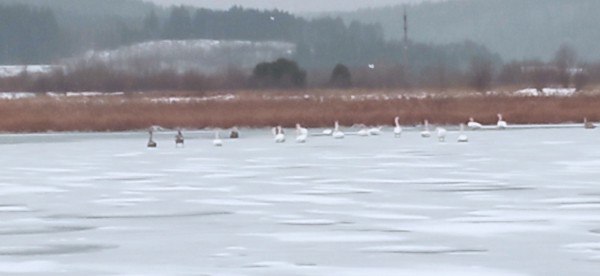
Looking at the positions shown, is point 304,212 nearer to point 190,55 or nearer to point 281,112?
point 281,112

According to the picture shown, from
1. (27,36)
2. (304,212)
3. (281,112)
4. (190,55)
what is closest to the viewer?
(304,212)

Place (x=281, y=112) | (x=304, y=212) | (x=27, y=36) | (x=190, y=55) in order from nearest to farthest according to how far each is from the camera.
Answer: (x=304, y=212), (x=281, y=112), (x=190, y=55), (x=27, y=36)

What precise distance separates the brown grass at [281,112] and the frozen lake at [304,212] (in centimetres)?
973

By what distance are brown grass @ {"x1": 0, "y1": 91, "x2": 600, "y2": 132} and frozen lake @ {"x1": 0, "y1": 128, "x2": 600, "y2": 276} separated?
9.73 meters

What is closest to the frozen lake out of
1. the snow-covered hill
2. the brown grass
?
the brown grass

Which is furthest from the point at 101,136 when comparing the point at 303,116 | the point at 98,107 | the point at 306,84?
the point at 306,84

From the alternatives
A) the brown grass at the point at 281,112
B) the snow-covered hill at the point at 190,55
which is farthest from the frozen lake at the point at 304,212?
the snow-covered hill at the point at 190,55

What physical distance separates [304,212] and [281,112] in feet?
66.1

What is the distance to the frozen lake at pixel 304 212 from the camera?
7.85 meters

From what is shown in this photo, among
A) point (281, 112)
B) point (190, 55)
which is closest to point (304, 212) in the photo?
point (281, 112)

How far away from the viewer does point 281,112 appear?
101ft

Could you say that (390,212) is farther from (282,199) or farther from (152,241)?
(152,241)

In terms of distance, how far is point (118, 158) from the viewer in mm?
18141

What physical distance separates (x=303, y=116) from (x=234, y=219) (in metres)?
19.5
